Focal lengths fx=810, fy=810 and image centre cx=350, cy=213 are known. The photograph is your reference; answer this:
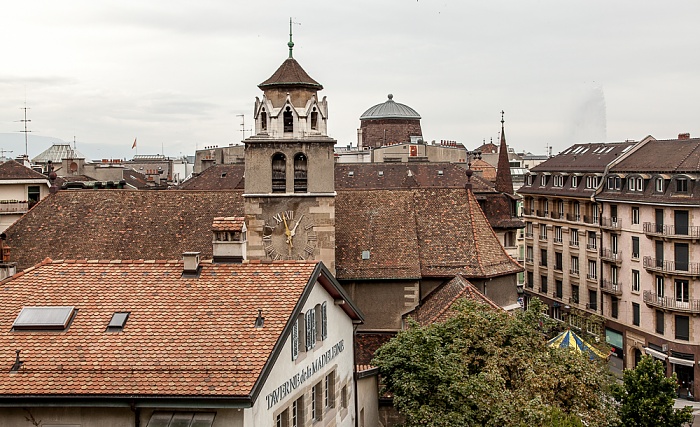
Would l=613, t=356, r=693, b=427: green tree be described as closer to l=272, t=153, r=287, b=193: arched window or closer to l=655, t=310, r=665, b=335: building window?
l=272, t=153, r=287, b=193: arched window

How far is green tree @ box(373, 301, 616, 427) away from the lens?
25094mm

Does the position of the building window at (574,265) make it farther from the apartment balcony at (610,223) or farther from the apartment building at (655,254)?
the apartment balcony at (610,223)

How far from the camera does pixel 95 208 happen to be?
41938 millimetres

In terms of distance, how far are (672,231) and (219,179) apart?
4223 centimetres

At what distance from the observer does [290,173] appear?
3656 centimetres

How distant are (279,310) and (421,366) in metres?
8.07

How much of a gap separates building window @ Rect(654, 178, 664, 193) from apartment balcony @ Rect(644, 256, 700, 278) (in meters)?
4.69

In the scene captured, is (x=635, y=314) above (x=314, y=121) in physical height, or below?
below

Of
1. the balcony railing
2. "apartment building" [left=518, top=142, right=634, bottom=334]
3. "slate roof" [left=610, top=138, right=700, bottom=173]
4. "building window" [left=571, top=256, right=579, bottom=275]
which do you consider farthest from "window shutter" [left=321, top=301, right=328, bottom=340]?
"building window" [left=571, top=256, right=579, bottom=275]

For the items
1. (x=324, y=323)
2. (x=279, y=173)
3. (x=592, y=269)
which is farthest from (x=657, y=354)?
(x=324, y=323)

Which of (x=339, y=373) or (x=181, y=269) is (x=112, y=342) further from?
(x=339, y=373)

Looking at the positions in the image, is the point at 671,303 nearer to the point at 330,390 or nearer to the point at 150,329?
the point at 330,390

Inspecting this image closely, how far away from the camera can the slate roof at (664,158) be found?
54188mm

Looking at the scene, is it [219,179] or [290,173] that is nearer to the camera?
[290,173]
